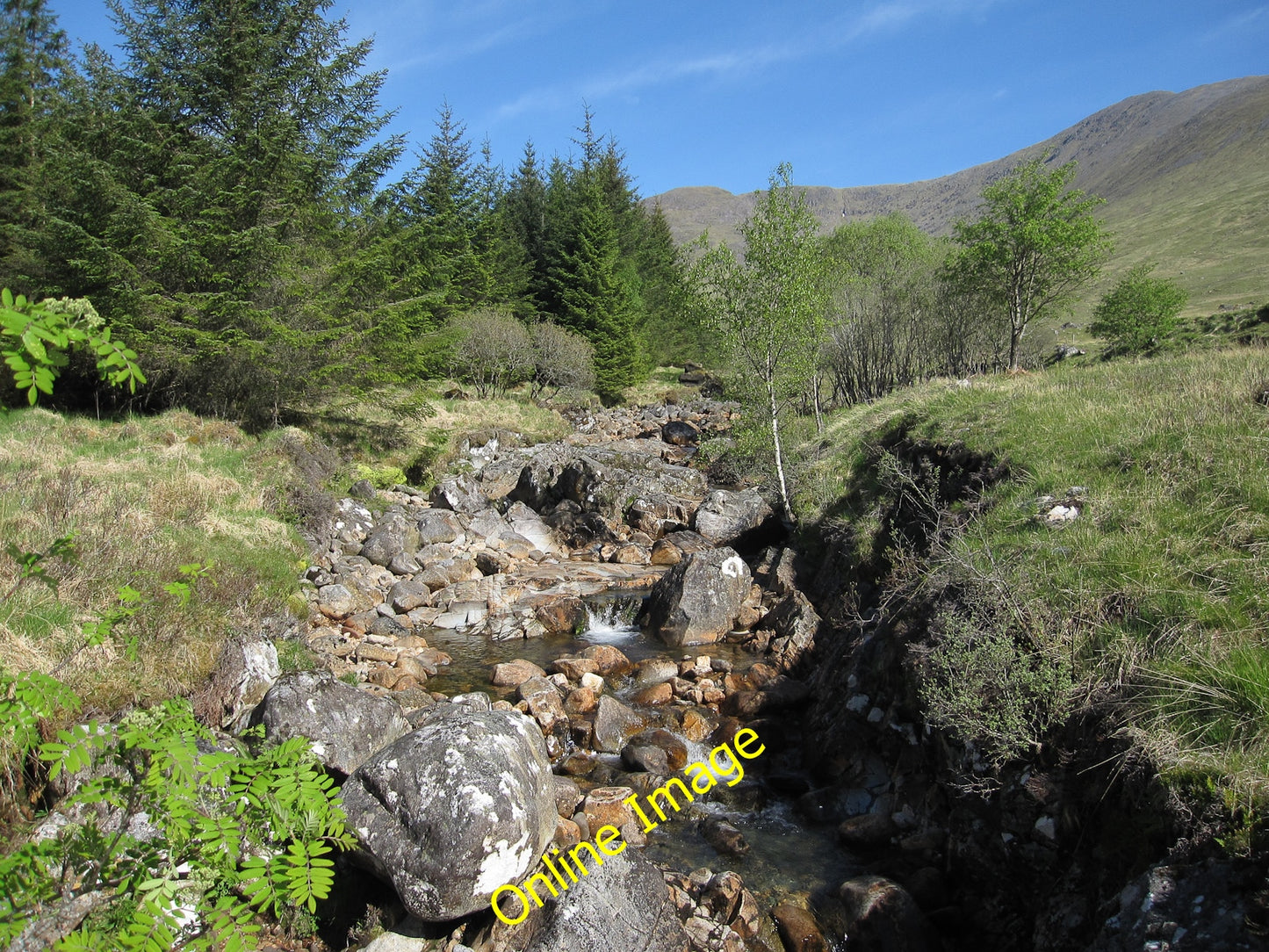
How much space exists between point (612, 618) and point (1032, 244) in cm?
2179

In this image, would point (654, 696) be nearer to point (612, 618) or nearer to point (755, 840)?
point (755, 840)

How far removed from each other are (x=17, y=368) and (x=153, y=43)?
2611 centimetres

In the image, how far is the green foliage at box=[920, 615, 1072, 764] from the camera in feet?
18.6

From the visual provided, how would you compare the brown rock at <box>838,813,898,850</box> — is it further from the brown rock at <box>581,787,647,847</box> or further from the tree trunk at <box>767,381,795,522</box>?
the tree trunk at <box>767,381,795,522</box>

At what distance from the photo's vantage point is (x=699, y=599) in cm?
1334

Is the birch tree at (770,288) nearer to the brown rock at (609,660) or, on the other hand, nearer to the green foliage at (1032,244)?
the brown rock at (609,660)

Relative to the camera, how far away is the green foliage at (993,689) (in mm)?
5672

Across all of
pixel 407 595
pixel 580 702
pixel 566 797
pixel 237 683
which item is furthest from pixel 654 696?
pixel 407 595

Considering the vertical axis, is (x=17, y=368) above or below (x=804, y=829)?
above

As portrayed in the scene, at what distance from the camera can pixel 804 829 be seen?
7715 millimetres

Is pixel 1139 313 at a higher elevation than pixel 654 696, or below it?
higher

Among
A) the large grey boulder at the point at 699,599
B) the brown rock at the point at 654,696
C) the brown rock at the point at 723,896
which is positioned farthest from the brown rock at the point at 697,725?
the brown rock at the point at 723,896

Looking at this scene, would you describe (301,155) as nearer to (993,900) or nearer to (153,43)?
(153,43)

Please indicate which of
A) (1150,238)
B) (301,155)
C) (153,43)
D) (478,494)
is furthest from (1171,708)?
(1150,238)
